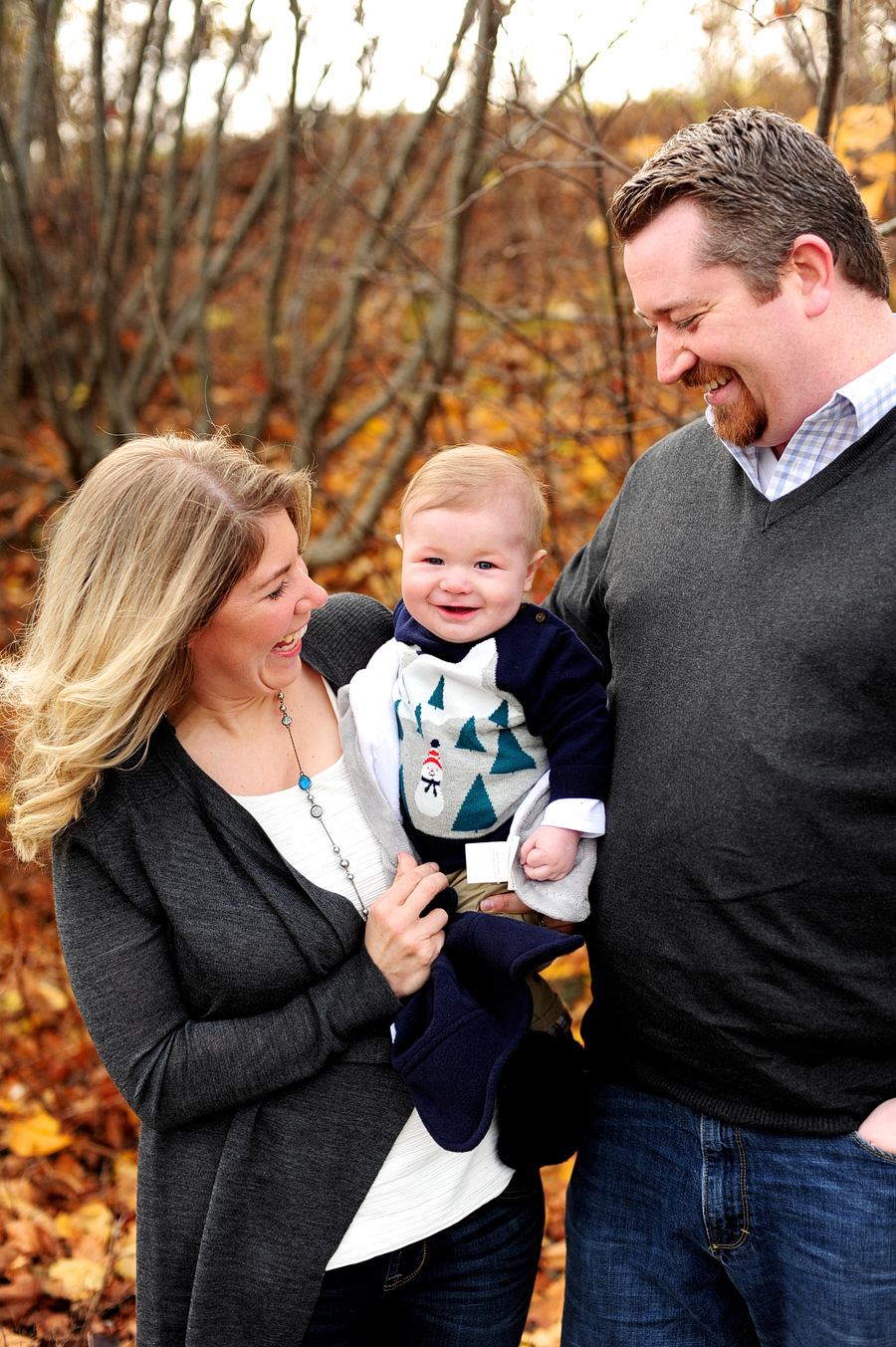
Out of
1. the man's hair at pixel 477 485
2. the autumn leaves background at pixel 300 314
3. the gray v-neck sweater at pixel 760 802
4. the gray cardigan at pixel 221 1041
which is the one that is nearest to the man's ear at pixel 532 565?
the man's hair at pixel 477 485

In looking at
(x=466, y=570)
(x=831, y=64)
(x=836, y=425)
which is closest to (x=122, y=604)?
(x=466, y=570)

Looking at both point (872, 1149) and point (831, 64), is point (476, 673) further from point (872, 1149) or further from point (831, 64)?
point (831, 64)

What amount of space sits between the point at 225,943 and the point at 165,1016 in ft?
0.55

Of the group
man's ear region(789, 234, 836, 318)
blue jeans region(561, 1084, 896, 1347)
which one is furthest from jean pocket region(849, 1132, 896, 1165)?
man's ear region(789, 234, 836, 318)

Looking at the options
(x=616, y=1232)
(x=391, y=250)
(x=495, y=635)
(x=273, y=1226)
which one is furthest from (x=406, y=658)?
(x=391, y=250)

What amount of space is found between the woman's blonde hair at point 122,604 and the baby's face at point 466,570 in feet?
1.05

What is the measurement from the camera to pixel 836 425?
1.82 m

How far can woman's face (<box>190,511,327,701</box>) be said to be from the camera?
2020mm

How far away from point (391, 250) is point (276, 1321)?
4.76 meters

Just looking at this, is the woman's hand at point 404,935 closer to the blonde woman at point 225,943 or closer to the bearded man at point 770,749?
the blonde woman at point 225,943

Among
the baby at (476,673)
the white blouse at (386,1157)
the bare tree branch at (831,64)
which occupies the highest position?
the bare tree branch at (831,64)

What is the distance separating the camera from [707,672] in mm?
1913

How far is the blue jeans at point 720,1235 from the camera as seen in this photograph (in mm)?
1876

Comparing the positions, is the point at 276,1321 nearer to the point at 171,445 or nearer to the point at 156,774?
the point at 156,774
